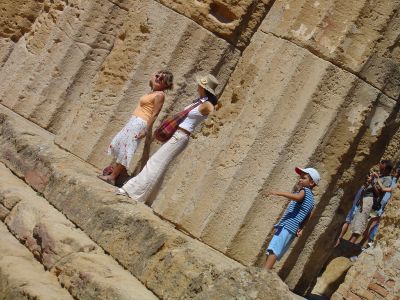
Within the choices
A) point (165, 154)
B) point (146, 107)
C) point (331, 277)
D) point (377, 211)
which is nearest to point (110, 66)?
point (146, 107)

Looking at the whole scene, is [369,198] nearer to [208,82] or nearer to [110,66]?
[208,82]

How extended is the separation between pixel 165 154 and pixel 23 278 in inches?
84.5

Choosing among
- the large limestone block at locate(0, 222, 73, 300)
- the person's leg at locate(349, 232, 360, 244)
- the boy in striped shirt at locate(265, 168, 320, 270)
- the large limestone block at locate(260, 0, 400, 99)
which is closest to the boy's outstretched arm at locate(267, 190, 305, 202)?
the boy in striped shirt at locate(265, 168, 320, 270)

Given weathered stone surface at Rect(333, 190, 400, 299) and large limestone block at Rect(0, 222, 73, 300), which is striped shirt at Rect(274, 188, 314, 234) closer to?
weathered stone surface at Rect(333, 190, 400, 299)

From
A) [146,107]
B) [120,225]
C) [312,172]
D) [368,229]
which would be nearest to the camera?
[120,225]

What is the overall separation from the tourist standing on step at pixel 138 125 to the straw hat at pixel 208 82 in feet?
1.12

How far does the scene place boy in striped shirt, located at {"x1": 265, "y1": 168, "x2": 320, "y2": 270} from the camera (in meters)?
6.16

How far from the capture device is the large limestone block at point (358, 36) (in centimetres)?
646

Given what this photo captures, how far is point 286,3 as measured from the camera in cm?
697

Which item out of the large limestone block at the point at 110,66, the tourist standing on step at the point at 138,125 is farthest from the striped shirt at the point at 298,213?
A: the large limestone block at the point at 110,66

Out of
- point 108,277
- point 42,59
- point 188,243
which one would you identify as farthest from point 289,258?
point 42,59

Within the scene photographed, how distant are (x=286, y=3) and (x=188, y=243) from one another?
259cm

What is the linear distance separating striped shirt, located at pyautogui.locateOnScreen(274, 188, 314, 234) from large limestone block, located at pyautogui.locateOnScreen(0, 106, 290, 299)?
54 centimetres

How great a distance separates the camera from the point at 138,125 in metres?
7.30
